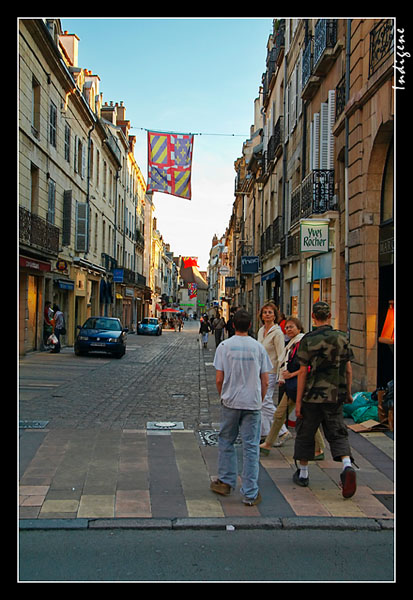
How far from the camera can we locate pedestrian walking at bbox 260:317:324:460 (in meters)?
6.68

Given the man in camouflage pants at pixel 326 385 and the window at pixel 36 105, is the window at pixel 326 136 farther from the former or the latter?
the window at pixel 36 105

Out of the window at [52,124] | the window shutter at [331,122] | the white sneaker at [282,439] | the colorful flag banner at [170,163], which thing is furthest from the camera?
the window at [52,124]

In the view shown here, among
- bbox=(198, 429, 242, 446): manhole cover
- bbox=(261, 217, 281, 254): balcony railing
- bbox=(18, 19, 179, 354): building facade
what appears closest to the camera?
bbox=(198, 429, 242, 446): manhole cover

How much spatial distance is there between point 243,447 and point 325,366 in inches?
44.9

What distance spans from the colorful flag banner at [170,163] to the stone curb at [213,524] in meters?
11.9

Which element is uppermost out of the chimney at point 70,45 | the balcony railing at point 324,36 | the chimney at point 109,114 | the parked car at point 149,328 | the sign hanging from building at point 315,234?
the chimney at point 109,114

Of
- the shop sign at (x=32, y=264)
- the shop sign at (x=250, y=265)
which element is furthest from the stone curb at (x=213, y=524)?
the shop sign at (x=250, y=265)

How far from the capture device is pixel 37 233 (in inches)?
749

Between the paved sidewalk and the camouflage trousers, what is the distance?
1.31ft

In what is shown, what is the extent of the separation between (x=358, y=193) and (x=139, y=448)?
20.9 ft

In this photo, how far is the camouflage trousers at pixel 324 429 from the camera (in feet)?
18.1

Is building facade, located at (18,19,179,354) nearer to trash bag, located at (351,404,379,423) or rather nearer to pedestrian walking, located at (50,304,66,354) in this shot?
pedestrian walking, located at (50,304,66,354)

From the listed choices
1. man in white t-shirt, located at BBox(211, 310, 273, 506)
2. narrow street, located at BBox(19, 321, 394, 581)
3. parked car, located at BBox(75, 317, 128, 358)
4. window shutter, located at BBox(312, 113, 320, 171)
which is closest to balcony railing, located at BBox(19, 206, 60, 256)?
parked car, located at BBox(75, 317, 128, 358)
